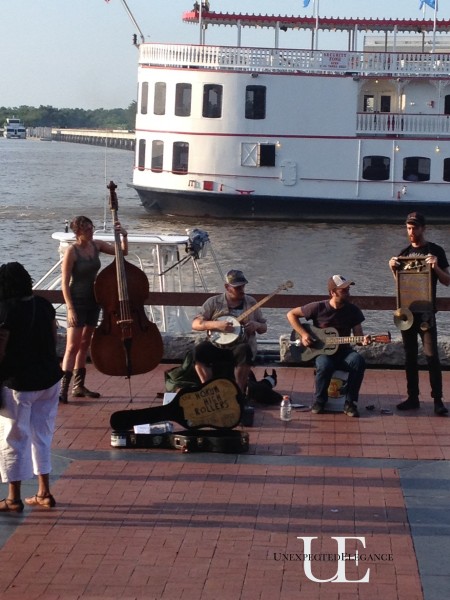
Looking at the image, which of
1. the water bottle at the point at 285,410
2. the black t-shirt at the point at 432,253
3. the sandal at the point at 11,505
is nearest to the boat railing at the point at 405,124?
the black t-shirt at the point at 432,253

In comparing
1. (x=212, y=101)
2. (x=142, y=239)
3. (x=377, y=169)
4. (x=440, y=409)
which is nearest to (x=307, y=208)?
(x=377, y=169)

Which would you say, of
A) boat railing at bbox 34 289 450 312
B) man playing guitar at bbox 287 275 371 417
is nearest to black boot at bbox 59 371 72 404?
boat railing at bbox 34 289 450 312

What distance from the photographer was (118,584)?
5930 millimetres

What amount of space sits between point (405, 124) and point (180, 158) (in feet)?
25.5

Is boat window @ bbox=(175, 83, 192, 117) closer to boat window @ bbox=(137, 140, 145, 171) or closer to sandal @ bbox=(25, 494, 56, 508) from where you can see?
boat window @ bbox=(137, 140, 145, 171)

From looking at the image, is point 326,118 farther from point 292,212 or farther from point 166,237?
point 166,237

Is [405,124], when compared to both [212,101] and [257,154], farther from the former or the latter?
[212,101]

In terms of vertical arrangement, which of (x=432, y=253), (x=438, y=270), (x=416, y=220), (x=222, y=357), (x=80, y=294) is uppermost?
(x=416, y=220)

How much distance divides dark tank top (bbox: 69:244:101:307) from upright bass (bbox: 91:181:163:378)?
1.04 feet

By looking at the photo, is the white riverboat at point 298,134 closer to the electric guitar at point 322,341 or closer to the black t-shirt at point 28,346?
the electric guitar at point 322,341

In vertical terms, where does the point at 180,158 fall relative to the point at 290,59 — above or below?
below

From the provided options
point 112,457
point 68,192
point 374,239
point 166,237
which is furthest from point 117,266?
point 68,192

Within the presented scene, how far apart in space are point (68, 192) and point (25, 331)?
56.6 metres

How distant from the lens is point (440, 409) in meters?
9.67
